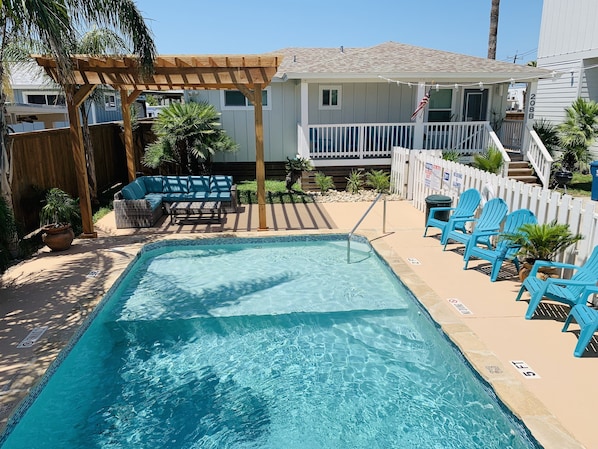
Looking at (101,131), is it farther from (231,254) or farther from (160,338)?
(160,338)

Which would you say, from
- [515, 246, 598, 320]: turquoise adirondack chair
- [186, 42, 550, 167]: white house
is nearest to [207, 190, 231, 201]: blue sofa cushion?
[186, 42, 550, 167]: white house

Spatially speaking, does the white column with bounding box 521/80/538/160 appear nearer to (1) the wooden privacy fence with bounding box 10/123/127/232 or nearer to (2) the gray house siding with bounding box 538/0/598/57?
(2) the gray house siding with bounding box 538/0/598/57

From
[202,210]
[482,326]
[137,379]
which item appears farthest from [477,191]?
[137,379]

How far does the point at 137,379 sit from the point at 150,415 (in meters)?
0.69

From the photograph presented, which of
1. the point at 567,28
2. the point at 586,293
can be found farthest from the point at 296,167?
the point at 567,28

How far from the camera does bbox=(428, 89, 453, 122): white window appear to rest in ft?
53.1

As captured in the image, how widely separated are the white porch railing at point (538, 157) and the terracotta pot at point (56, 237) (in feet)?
41.8

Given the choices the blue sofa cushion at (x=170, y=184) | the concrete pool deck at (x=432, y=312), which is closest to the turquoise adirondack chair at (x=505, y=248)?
the concrete pool deck at (x=432, y=312)

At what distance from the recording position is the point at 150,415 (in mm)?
4410

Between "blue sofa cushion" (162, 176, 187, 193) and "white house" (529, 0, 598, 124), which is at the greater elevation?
"white house" (529, 0, 598, 124)

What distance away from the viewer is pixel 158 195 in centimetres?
1150

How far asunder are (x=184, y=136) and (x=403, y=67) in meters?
7.37

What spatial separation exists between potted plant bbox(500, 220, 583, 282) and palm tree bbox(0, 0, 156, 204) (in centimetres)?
685

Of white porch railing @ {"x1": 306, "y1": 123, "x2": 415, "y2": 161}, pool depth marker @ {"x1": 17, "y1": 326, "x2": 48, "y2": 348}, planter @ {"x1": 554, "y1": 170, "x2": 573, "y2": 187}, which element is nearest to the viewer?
pool depth marker @ {"x1": 17, "y1": 326, "x2": 48, "y2": 348}
